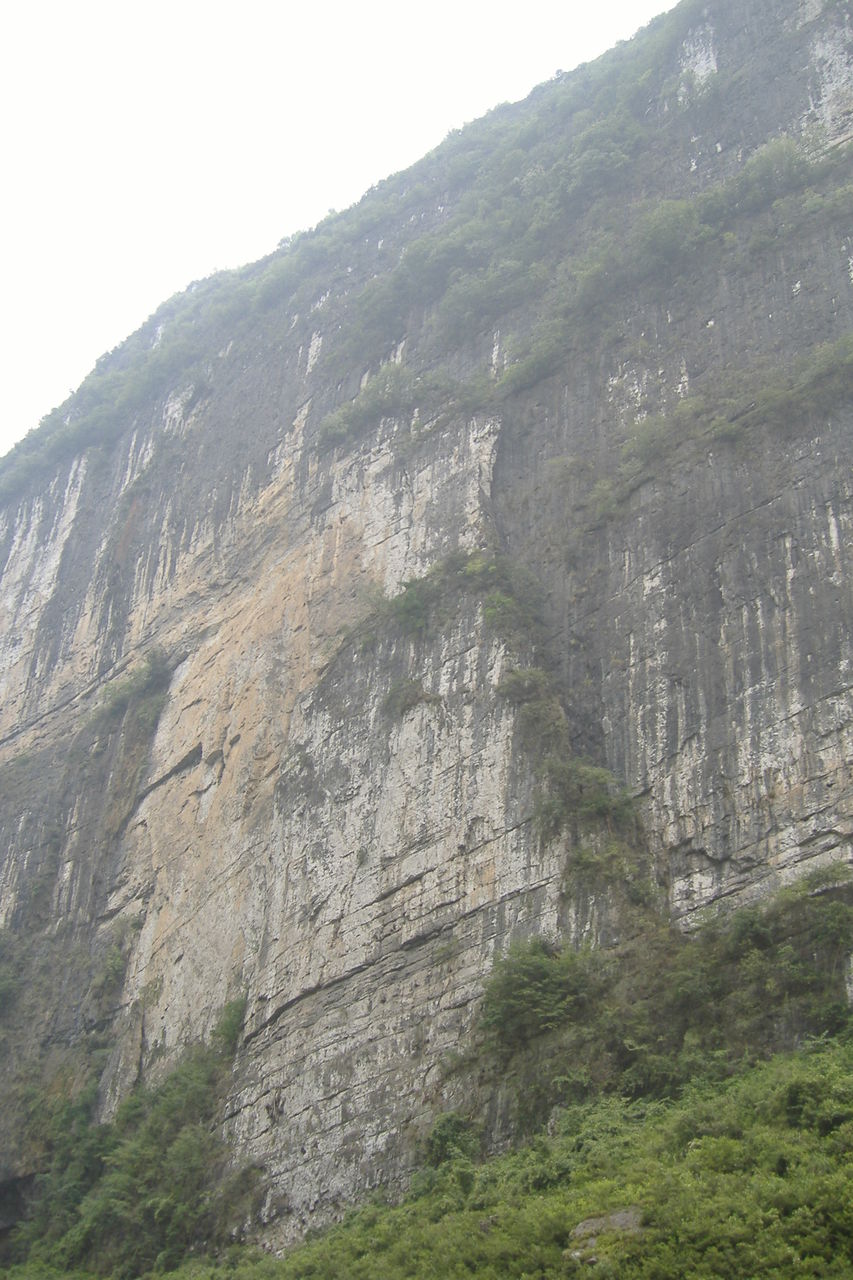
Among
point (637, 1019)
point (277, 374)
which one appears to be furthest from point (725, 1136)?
point (277, 374)

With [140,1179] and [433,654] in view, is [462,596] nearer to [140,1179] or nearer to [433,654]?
[433,654]

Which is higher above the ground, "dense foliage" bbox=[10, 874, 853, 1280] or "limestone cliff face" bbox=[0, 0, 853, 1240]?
"limestone cliff face" bbox=[0, 0, 853, 1240]

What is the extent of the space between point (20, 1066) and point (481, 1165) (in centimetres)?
1271

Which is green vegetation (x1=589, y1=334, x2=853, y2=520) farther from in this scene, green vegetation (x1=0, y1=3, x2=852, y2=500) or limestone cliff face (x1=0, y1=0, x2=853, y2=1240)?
green vegetation (x1=0, y1=3, x2=852, y2=500)

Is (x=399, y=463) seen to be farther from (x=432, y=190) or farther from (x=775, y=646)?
(x=432, y=190)

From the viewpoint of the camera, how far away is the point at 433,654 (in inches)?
836

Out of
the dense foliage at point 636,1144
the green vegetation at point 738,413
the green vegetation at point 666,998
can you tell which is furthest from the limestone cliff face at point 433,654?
the dense foliage at point 636,1144

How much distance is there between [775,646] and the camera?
1742 centimetres

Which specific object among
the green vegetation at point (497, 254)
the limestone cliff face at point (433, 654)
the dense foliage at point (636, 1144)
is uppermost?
the green vegetation at point (497, 254)

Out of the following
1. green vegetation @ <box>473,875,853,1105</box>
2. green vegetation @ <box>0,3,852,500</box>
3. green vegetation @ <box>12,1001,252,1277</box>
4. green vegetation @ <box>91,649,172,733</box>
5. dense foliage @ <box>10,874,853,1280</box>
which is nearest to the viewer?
dense foliage @ <box>10,874,853,1280</box>

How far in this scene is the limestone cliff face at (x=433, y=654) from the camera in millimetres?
17266

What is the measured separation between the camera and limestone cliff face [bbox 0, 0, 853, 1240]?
56.6 feet

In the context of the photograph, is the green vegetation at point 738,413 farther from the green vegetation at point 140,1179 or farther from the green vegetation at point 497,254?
the green vegetation at point 140,1179

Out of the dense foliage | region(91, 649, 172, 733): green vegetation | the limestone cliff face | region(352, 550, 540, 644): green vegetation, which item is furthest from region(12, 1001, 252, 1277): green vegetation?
region(91, 649, 172, 733): green vegetation
